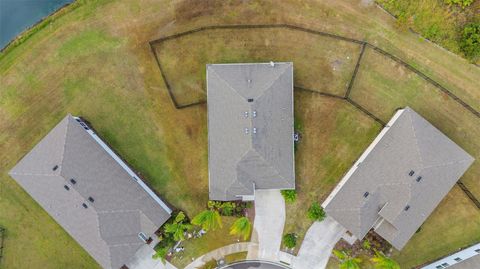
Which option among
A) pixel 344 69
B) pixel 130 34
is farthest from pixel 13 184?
pixel 344 69

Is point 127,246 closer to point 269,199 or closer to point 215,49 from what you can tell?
point 269,199

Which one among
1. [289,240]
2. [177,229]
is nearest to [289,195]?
[289,240]

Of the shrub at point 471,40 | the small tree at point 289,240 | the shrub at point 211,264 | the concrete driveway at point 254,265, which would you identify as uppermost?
the shrub at point 471,40

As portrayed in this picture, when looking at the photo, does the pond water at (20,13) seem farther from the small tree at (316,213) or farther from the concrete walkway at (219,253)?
the small tree at (316,213)

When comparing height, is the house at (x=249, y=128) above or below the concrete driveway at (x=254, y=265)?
above

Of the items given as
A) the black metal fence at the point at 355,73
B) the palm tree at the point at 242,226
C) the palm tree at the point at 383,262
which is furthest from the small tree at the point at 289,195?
the black metal fence at the point at 355,73

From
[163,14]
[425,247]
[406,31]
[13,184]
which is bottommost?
[13,184]

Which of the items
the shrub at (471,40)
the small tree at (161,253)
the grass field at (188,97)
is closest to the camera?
the small tree at (161,253)
